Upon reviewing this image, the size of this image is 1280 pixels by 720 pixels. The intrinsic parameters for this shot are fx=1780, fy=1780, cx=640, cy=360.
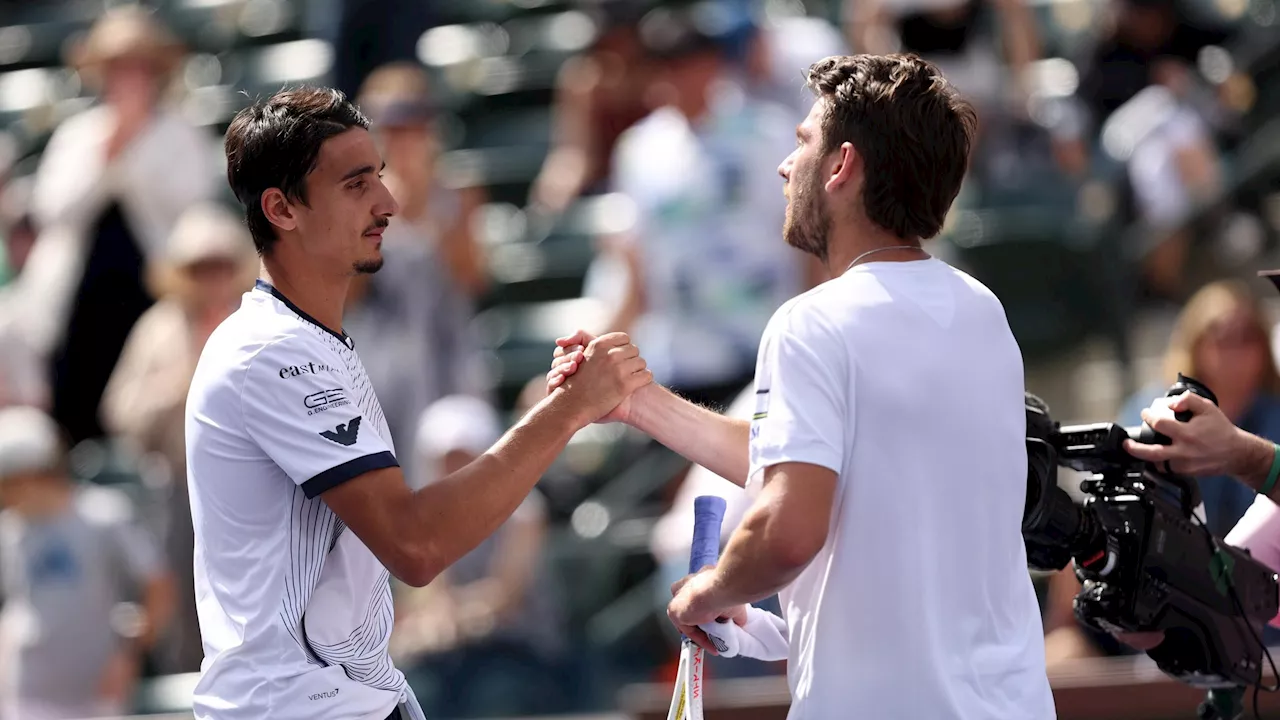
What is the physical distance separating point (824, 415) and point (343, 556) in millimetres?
879

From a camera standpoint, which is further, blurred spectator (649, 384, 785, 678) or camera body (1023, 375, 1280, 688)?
blurred spectator (649, 384, 785, 678)

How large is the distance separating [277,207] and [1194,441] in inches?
67.2

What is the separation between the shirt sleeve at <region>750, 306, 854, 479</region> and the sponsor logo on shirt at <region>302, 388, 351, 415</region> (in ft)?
2.34

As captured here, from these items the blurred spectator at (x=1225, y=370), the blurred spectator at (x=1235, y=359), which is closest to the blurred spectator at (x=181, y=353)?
the blurred spectator at (x=1225, y=370)

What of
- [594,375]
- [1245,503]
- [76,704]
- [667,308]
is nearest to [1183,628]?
[594,375]

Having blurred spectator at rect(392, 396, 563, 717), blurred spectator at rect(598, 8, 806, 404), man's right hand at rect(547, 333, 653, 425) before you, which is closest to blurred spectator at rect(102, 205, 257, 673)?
blurred spectator at rect(392, 396, 563, 717)

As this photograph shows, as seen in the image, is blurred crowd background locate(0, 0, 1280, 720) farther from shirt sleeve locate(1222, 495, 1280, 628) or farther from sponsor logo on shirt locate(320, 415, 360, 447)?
sponsor logo on shirt locate(320, 415, 360, 447)

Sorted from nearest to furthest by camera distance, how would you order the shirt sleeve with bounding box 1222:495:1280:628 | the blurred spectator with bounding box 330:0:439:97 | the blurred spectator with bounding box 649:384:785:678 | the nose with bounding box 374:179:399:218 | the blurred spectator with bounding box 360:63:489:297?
the nose with bounding box 374:179:399:218
the shirt sleeve with bounding box 1222:495:1280:628
the blurred spectator with bounding box 649:384:785:678
the blurred spectator with bounding box 360:63:489:297
the blurred spectator with bounding box 330:0:439:97

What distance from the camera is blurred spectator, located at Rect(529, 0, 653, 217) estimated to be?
8242 millimetres

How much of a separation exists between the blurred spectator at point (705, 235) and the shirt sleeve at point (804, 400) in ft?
12.4

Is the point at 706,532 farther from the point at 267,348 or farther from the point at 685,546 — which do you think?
the point at 685,546

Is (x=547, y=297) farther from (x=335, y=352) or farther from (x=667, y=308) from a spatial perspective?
(x=335, y=352)

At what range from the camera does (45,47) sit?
12180 millimetres

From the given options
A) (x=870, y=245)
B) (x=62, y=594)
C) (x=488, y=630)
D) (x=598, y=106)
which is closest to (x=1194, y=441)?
(x=870, y=245)
